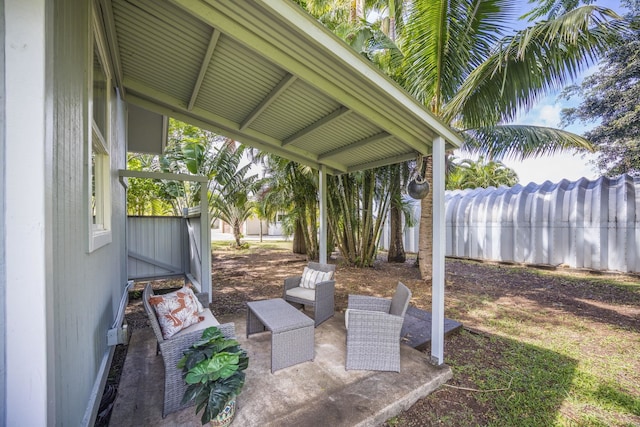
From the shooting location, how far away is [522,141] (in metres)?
6.16

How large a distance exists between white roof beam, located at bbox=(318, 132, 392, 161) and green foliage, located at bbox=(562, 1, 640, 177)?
1046 cm

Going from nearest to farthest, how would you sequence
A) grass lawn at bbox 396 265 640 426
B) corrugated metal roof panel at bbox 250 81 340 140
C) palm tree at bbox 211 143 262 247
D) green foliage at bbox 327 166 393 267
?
grass lawn at bbox 396 265 640 426
corrugated metal roof panel at bbox 250 81 340 140
green foliage at bbox 327 166 393 267
palm tree at bbox 211 143 262 247

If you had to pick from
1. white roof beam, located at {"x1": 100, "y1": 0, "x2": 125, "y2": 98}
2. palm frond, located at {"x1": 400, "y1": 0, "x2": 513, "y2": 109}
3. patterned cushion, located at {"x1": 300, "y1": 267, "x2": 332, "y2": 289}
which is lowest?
patterned cushion, located at {"x1": 300, "y1": 267, "x2": 332, "y2": 289}

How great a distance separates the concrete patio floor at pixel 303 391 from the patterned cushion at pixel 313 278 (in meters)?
1.19

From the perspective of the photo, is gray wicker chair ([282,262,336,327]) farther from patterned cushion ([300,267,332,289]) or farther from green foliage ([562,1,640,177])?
green foliage ([562,1,640,177])

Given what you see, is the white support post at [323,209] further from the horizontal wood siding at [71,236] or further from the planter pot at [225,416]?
the horizontal wood siding at [71,236]

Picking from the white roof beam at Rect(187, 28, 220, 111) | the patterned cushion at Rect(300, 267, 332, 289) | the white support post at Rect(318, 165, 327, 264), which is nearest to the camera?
the white roof beam at Rect(187, 28, 220, 111)

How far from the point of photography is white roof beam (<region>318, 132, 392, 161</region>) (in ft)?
13.0

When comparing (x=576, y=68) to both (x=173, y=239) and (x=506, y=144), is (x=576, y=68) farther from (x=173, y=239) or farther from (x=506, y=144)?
(x=173, y=239)

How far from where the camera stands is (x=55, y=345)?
1311mm

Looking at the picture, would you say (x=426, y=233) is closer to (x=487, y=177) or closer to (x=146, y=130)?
(x=146, y=130)

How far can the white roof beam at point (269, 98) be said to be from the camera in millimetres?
3105

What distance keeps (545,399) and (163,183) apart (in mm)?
11725

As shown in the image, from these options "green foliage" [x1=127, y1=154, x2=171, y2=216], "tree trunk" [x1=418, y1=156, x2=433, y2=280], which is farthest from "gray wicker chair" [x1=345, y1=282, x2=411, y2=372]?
"green foliage" [x1=127, y1=154, x2=171, y2=216]
